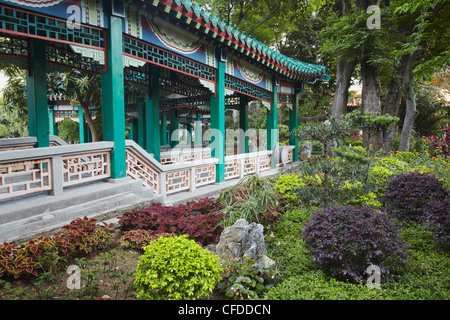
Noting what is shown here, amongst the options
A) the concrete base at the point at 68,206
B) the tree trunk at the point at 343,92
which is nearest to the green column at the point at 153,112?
the concrete base at the point at 68,206

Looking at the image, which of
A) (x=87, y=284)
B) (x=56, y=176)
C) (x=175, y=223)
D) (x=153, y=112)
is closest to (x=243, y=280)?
(x=87, y=284)

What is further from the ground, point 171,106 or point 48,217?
point 171,106

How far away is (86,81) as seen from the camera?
36.8 feet

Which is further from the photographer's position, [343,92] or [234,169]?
[343,92]

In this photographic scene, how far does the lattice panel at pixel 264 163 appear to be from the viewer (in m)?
9.88

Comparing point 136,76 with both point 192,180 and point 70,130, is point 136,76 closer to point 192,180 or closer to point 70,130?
point 192,180

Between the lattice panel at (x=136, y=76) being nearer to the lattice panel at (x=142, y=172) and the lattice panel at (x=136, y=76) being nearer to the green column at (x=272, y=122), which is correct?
the lattice panel at (x=142, y=172)

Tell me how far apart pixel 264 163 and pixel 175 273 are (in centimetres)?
791

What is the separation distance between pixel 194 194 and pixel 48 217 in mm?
3096

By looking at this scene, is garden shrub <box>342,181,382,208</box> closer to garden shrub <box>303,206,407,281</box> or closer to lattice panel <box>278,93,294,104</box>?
garden shrub <box>303,206,407,281</box>

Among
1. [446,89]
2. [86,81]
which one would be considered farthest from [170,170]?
[446,89]

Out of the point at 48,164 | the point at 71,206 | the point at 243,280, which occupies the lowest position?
the point at 243,280

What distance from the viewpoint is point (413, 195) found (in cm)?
537
